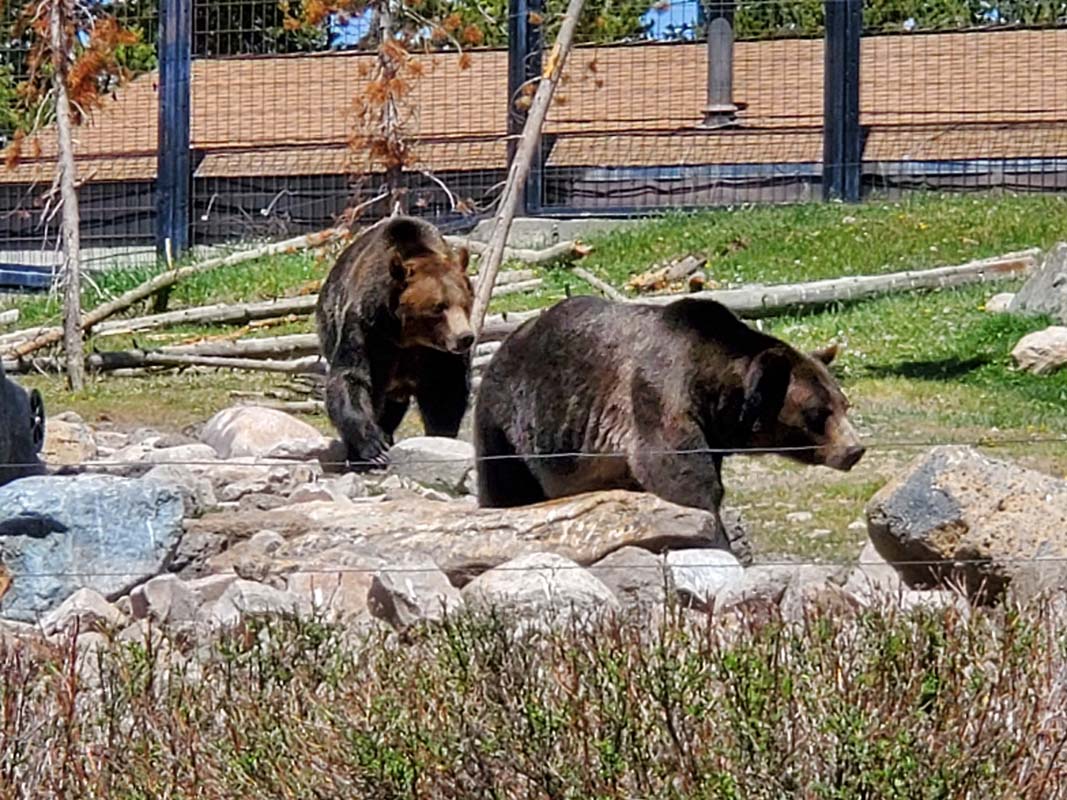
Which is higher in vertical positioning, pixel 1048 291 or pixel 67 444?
pixel 1048 291

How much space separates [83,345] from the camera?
13.2m

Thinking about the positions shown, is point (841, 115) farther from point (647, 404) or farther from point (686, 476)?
point (686, 476)

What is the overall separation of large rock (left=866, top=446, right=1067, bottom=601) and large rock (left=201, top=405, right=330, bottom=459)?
3.81 metres

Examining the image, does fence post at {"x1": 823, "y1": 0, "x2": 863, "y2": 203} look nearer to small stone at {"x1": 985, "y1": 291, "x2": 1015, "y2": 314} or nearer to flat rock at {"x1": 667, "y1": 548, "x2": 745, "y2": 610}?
small stone at {"x1": 985, "y1": 291, "x2": 1015, "y2": 314}

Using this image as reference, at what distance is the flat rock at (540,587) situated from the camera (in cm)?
532

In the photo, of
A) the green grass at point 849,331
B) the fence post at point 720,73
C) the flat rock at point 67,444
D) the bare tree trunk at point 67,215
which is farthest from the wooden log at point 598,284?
the fence post at point 720,73

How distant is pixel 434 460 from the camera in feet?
30.1

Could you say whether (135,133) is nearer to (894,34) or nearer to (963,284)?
(894,34)

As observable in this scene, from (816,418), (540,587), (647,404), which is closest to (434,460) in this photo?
(647,404)

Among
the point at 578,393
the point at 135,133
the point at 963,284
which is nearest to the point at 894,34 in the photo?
the point at 135,133

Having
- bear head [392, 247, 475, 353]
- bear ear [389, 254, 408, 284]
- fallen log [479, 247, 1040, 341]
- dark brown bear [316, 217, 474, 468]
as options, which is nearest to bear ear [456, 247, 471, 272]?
dark brown bear [316, 217, 474, 468]

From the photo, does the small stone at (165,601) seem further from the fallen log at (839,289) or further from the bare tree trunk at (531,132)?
the fallen log at (839,289)

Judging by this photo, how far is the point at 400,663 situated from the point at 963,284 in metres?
9.96

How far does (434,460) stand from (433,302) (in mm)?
809
